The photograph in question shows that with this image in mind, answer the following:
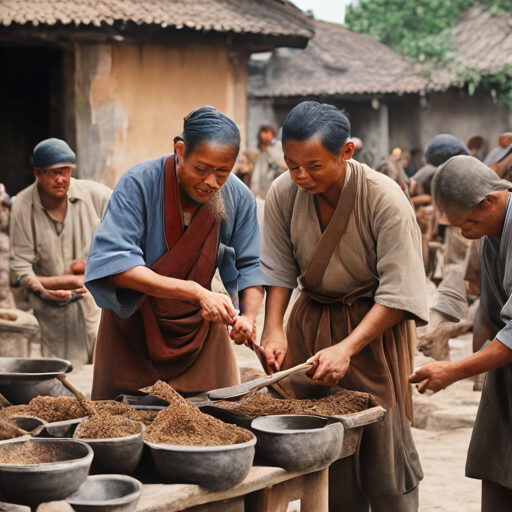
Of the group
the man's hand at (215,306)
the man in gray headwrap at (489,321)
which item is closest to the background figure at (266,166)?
the man in gray headwrap at (489,321)

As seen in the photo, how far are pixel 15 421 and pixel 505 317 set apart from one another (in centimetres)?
172

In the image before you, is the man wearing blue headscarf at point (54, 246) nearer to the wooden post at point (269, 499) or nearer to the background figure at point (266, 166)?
the wooden post at point (269, 499)

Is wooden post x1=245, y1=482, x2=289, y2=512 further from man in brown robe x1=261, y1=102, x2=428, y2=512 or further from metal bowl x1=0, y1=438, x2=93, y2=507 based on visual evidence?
metal bowl x1=0, y1=438, x2=93, y2=507

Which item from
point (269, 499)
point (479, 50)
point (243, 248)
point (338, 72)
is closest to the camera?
point (269, 499)

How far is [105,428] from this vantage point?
7.91ft

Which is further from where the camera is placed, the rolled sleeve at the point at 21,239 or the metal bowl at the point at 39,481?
the rolled sleeve at the point at 21,239

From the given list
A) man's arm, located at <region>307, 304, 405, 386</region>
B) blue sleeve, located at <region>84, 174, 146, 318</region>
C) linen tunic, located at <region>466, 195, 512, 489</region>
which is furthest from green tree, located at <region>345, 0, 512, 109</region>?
blue sleeve, located at <region>84, 174, 146, 318</region>

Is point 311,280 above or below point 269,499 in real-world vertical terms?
above

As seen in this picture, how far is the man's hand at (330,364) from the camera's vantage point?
9.52 ft

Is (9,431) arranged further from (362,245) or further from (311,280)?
(362,245)

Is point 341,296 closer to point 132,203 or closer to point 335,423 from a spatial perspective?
point 335,423

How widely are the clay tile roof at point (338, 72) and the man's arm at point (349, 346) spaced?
17678 mm

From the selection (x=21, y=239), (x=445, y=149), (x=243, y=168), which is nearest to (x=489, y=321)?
(x=21, y=239)

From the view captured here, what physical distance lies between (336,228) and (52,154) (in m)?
3.21
